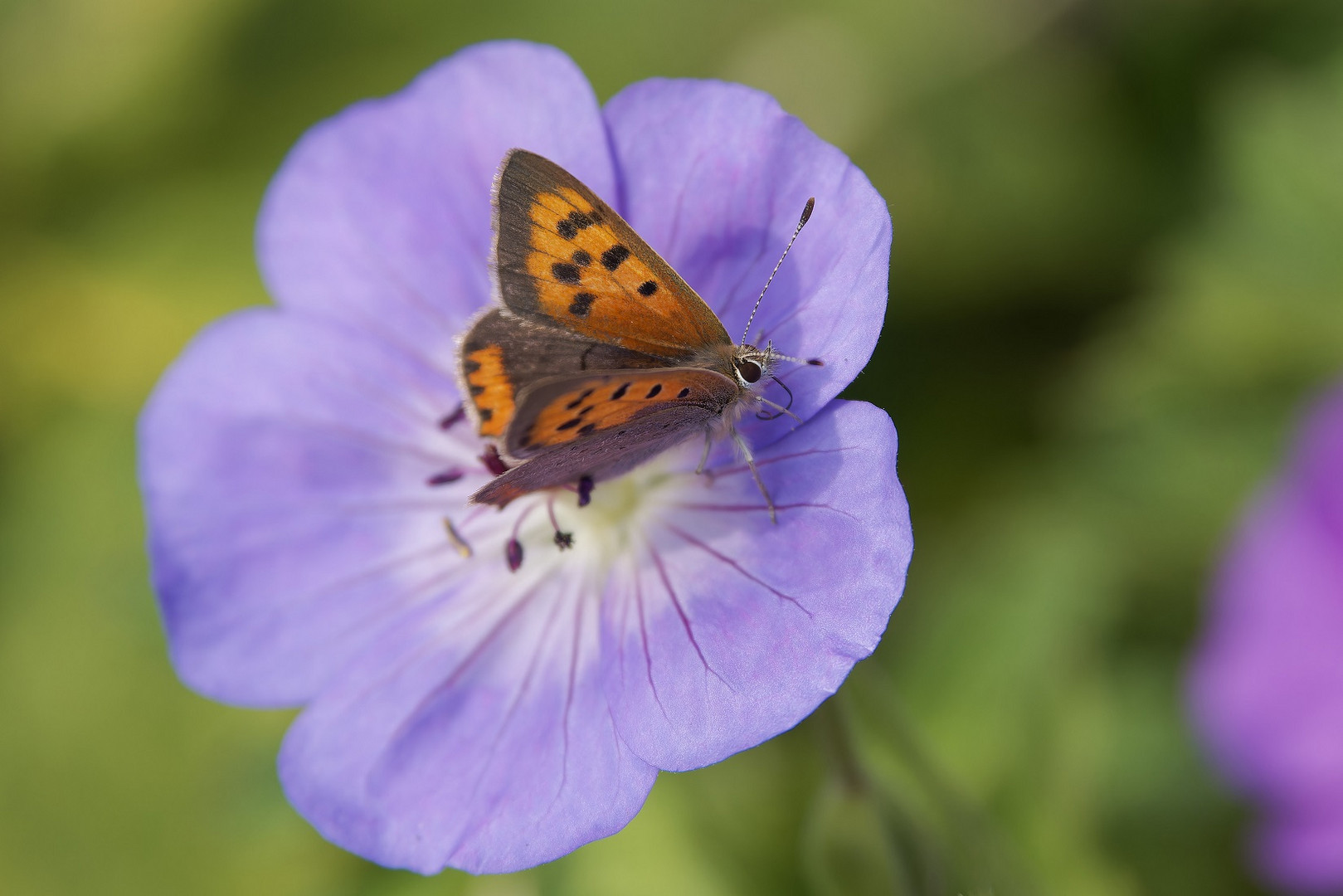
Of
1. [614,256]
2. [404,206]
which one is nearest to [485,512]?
[404,206]

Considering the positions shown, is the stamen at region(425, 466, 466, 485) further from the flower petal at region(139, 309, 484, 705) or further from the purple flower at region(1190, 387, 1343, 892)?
the purple flower at region(1190, 387, 1343, 892)

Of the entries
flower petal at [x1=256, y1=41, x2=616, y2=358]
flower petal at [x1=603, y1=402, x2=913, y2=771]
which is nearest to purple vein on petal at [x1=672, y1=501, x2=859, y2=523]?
flower petal at [x1=603, y1=402, x2=913, y2=771]

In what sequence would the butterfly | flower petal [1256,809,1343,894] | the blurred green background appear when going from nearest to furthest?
the butterfly < flower petal [1256,809,1343,894] < the blurred green background

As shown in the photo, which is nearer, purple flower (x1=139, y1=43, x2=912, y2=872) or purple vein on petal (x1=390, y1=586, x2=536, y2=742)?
purple flower (x1=139, y1=43, x2=912, y2=872)

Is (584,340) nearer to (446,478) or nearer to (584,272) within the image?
(584,272)

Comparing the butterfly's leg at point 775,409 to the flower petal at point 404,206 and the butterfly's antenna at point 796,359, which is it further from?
the flower petal at point 404,206

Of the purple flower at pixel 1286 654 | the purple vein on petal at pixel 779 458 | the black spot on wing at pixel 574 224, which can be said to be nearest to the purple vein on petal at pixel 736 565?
the purple vein on petal at pixel 779 458
